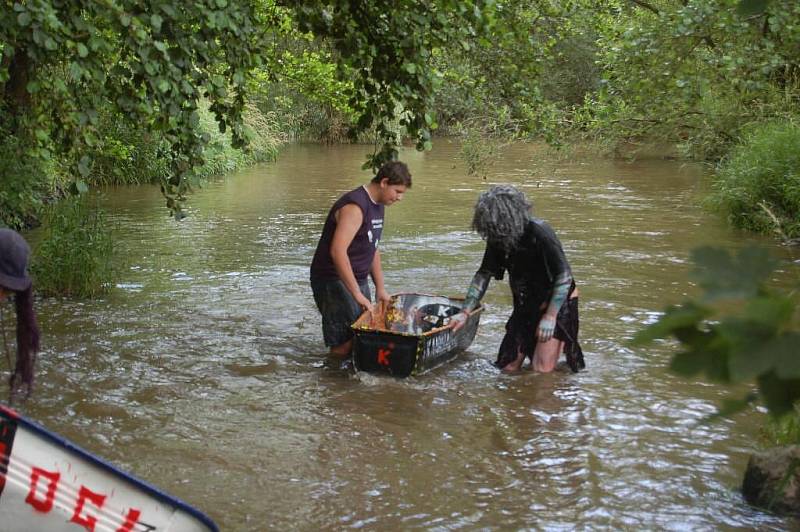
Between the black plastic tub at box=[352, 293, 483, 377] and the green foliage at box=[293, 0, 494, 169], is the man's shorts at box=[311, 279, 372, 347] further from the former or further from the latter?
the green foliage at box=[293, 0, 494, 169]

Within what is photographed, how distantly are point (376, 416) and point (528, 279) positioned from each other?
152 cm

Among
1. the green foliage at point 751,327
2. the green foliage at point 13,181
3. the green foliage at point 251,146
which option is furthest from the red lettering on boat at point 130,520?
the green foliage at point 251,146

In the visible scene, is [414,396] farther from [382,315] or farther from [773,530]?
[773,530]

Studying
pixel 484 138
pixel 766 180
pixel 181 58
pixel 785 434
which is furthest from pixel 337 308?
pixel 766 180

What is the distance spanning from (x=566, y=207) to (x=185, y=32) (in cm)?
1353

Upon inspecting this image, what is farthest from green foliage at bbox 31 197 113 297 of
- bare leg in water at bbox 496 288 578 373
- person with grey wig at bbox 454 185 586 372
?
bare leg in water at bbox 496 288 578 373

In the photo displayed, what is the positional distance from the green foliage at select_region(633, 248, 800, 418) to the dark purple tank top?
576cm

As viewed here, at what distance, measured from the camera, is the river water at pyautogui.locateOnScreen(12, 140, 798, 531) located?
5.12 metres

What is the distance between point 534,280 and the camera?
689 centimetres

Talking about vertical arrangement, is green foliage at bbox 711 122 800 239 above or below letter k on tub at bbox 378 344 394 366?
above

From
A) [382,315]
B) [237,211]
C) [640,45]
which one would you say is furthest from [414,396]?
[237,211]

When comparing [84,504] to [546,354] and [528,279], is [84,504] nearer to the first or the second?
[528,279]

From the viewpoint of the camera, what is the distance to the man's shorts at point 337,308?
7234mm

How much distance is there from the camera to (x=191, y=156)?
634 centimetres
